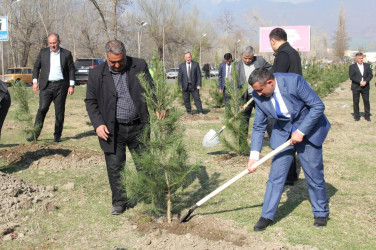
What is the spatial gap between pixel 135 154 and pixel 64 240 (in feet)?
3.51

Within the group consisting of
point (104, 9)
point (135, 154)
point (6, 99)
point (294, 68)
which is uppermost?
point (104, 9)

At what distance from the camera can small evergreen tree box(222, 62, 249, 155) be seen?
6449mm

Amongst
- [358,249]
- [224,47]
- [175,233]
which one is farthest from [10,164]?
[224,47]

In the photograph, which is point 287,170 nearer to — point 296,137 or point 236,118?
point 296,137

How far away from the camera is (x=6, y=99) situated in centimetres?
541

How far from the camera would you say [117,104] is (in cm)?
416

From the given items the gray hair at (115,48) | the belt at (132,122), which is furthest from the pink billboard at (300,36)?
A: the gray hair at (115,48)

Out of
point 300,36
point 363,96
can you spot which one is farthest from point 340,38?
point 363,96

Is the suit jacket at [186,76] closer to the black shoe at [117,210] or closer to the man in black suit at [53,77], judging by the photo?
the man in black suit at [53,77]

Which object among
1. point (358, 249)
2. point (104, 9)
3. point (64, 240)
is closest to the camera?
point (358, 249)

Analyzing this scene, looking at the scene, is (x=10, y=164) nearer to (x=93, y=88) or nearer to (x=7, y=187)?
(x=7, y=187)

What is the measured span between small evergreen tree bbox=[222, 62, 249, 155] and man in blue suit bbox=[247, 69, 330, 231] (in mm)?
2429

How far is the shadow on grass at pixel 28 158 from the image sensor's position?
20.3ft

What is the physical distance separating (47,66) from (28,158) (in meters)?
1.96
